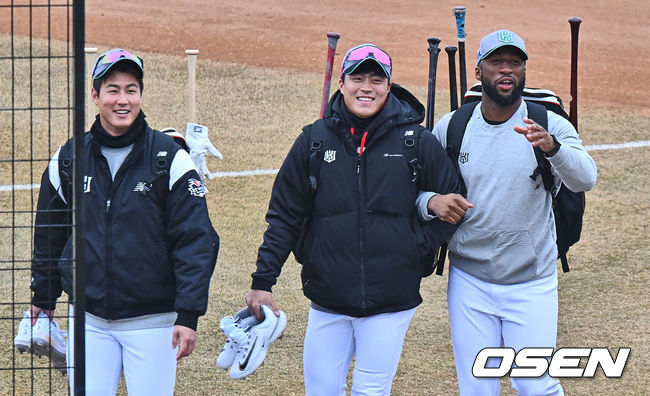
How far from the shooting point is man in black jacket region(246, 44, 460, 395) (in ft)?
16.2

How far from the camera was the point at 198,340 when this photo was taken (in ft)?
25.7

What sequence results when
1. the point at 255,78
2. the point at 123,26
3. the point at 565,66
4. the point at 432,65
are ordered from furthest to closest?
the point at 123,26
the point at 565,66
the point at 255,78
the point at 432,65

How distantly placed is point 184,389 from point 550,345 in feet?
9.18

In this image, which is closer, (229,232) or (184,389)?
(184,389)

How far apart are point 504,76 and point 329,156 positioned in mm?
912

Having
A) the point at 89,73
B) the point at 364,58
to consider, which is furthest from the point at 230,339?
the point at 89,73

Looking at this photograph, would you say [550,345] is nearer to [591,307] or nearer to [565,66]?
[591,307]

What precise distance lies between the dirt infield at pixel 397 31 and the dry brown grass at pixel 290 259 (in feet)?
3.34

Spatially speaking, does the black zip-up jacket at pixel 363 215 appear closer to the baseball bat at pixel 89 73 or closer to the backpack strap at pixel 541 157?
the backpack strap at pixel 541 157

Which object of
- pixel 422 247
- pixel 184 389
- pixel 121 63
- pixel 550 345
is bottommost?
pixel 184 389

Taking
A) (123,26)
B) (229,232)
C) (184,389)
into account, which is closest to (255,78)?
(123,26)

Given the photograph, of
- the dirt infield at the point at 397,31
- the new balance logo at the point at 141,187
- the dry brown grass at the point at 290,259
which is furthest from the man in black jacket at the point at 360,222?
the dirt infield at the point at 397,31

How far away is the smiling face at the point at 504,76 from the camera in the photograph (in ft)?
16.6

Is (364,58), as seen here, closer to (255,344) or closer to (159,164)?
(159,164)
